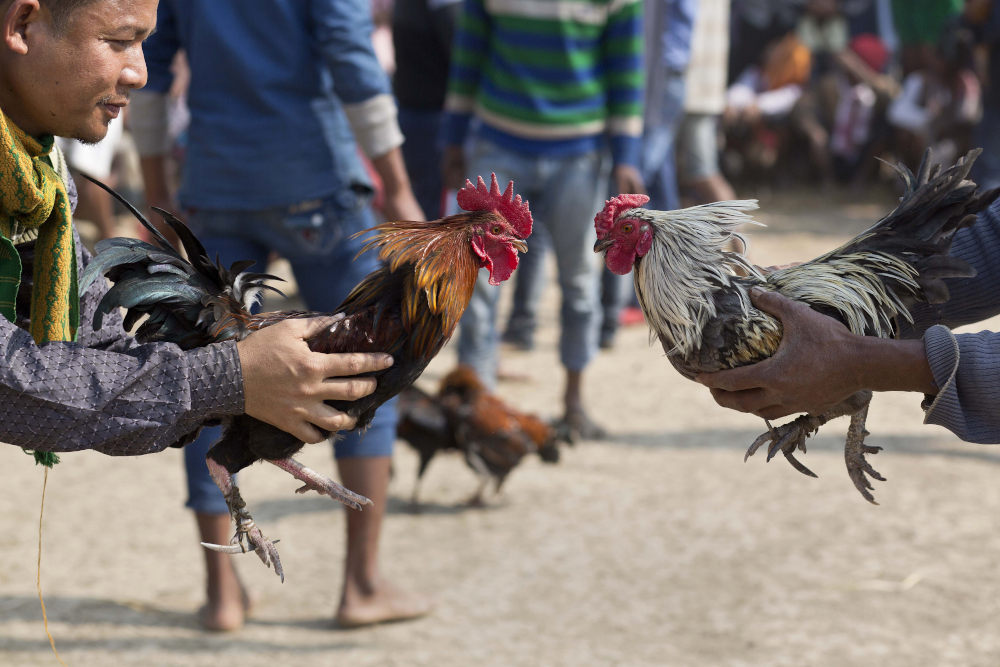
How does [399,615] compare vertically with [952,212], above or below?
below

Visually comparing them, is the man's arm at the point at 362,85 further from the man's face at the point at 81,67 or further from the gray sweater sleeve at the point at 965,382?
the gray sweater sleeve at the point at 965,382

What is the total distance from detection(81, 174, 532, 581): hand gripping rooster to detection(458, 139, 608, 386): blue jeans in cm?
235

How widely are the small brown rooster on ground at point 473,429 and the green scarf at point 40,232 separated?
2708 millimetres

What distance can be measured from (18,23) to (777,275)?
1.78m

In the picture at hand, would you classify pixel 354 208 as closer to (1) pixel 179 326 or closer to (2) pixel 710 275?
(1) pixel 179 326

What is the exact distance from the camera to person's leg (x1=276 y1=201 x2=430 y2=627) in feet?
11.4

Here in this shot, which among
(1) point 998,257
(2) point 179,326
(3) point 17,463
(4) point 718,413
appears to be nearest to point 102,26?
(2) point 179,326

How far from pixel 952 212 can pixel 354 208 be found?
1.91 meters

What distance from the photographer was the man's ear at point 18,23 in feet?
5.77

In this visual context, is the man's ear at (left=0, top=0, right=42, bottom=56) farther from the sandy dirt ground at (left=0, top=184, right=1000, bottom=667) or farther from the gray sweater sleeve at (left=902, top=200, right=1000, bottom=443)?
the sandy dirt ground at (left=0, top=184, right=1000, bottom=667)

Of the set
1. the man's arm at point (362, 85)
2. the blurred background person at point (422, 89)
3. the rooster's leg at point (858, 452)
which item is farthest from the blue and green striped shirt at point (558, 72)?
the rooster's leg at point (858, 452)

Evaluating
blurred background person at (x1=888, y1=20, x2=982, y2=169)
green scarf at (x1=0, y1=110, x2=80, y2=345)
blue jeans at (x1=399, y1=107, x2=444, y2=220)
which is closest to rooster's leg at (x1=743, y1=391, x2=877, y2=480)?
green scarf at (x1=0, y1=110, x2=80, y2=345)

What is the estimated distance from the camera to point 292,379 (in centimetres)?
188

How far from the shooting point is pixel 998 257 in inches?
97.8
